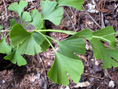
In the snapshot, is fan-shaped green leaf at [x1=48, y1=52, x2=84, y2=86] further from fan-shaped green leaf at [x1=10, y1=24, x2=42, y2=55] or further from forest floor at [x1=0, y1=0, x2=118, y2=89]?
forest floor at [x1=0, y1=0, x2=118, y2=89]

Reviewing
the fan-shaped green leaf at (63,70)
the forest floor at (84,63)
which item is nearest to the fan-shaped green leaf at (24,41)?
the fan-shaped green leaf at (63,70)

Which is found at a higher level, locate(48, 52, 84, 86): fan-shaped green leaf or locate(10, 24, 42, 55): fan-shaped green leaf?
locate(10, 24, 42, 55): fan-shaped green leaf

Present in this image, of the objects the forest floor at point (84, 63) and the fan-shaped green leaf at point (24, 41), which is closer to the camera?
the fan-shaped green leaf at point (24, 41)

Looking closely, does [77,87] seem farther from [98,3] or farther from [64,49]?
[98,3]

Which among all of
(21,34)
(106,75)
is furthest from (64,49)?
(106,75)

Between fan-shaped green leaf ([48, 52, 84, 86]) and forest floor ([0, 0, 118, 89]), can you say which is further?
forest floor ([0, 0, 118, 89])

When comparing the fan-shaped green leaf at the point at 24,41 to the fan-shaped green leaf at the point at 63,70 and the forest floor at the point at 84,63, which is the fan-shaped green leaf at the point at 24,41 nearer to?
the fan-shaped green leaf at the point at 63,70

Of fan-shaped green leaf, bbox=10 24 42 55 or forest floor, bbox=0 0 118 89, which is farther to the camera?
forest floor, bbox=0 0 118 89

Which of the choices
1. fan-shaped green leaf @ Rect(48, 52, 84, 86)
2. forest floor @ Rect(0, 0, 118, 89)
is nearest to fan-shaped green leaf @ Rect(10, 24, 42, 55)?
fan-shaped green leaf @ Rect(48, 52, 84, 86)
